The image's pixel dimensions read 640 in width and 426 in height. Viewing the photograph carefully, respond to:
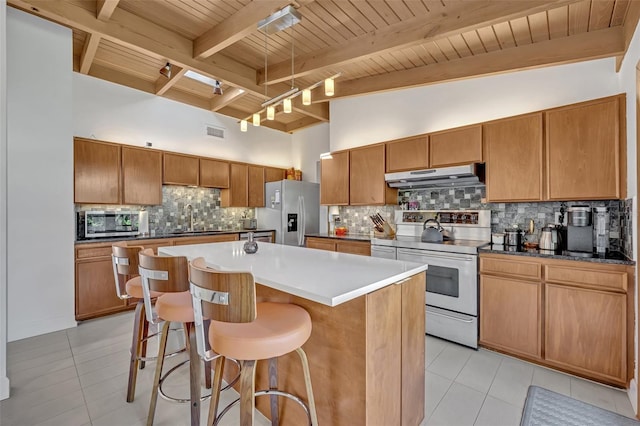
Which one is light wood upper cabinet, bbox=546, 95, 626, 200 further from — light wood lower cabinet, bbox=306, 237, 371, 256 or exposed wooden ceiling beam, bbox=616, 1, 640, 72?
light wood lower cabinet, bbox=306, 237, 371, 256

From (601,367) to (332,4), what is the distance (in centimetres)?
363

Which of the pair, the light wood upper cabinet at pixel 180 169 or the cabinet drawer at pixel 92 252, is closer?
the cabinet drawer at pixel 92 252

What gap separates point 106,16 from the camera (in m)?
2.67

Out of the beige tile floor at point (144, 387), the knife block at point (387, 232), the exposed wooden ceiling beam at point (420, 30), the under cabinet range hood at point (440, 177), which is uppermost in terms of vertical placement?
the exposed wooden ceiling beam at point (420, 30)

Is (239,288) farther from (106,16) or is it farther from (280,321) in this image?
(106,16)

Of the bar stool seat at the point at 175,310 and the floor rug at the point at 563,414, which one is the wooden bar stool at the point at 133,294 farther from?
the floor rug at the point at 563,414

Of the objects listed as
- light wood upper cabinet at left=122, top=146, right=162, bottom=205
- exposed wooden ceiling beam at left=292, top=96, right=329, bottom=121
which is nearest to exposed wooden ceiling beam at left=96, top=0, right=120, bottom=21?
light wood upper cabinet at left=122, top=146, right=162, bottom=205

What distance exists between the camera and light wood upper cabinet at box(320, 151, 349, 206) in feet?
14.6

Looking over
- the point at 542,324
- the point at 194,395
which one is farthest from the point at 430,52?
the point at 194,395

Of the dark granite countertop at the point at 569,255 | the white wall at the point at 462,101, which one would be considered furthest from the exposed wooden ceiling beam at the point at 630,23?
the dark granite countertop at the point at 569,255

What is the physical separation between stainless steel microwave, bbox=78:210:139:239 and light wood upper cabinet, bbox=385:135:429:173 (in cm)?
368

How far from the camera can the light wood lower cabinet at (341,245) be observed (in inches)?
147

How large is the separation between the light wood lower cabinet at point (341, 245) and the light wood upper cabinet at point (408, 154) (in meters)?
1.08

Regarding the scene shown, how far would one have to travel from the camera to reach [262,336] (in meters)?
1.22
